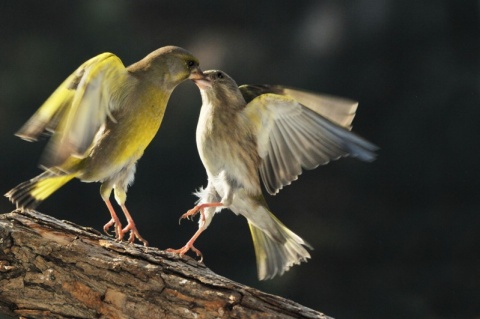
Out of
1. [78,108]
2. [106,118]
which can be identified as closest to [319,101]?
[106,118]

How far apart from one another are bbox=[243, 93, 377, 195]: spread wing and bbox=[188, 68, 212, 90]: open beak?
0.54 ft

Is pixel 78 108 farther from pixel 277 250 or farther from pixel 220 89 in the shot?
pixel 277 250

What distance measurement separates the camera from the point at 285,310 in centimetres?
224

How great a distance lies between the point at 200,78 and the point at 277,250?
73 cm

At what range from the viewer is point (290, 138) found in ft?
8.55

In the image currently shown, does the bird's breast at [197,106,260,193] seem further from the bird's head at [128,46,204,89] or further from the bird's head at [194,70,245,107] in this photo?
the bird's head at [128,46,204,89]

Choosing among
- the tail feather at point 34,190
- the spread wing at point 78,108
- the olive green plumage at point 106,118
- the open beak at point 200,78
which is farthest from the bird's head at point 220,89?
the tail feather at point 34,190

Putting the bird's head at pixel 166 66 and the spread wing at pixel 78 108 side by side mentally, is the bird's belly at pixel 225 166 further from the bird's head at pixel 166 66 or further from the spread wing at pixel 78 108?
the spread wing at pixel 78 108

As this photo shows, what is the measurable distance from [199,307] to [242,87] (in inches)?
36.6

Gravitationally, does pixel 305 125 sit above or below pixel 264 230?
above

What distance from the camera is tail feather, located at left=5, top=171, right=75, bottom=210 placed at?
2.27 metres

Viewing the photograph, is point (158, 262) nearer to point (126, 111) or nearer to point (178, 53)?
point (126, 111)

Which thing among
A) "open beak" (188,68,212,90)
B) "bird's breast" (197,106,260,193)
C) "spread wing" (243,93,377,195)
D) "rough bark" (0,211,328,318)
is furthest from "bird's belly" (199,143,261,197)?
"rough bark" (0,211,328,318)

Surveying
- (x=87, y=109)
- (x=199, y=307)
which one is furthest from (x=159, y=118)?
(x=199, y=307)
